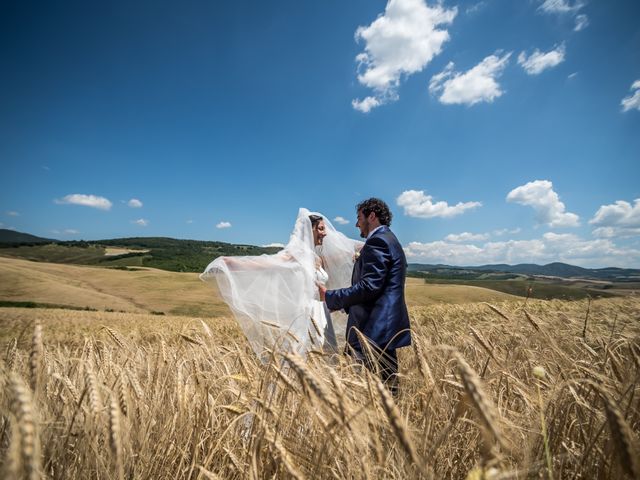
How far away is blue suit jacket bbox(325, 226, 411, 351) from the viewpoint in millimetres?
3449

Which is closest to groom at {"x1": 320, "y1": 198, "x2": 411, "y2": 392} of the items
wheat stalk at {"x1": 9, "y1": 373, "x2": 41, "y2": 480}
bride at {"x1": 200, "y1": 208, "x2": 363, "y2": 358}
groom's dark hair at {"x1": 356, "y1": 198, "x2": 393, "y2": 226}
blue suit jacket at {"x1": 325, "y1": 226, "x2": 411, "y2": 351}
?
blue suit jacket at {"x1": 325, "y1": 226, "x2": 411, "y2": 351}

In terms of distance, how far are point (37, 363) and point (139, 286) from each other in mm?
54533

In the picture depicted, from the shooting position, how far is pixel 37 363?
1.04m

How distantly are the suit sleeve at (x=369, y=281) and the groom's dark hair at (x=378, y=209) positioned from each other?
539mm

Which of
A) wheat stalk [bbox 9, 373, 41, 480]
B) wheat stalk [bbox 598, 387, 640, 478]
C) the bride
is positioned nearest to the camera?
wheat stalk [bbox 9, 373, 41, 480]

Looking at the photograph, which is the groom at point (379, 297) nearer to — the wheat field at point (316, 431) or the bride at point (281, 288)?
the bride at point (281, 288)

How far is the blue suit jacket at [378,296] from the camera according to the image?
3449 millimetres

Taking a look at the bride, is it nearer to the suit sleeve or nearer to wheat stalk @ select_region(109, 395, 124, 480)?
the suit sleeve

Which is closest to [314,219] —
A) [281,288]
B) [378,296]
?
[281,288]

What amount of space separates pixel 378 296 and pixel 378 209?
1114 mm

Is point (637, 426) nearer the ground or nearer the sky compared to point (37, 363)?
nearer the ground

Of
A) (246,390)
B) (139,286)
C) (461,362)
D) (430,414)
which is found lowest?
(139,286)

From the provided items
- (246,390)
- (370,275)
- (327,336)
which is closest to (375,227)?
(370,275)

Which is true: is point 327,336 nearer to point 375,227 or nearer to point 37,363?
point 375,227
